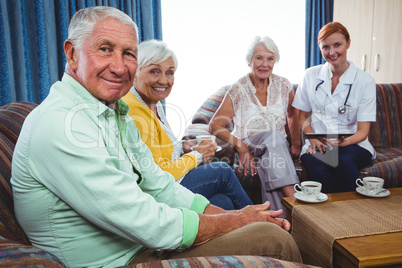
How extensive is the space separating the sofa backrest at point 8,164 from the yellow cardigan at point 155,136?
44cm

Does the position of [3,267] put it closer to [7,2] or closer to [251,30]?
[7,2]

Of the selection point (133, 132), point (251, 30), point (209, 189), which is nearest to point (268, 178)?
point (209, 189)

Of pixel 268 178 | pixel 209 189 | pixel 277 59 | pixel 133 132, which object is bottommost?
pixel 268 178

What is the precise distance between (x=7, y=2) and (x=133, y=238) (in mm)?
2137

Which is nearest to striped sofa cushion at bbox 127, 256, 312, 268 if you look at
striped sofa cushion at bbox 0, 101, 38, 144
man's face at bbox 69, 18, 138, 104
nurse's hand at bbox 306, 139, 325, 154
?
man's face at bbox 69, 18, 138, 104

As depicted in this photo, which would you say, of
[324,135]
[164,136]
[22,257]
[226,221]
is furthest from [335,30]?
[22,257]

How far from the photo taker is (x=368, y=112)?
214 centimetres

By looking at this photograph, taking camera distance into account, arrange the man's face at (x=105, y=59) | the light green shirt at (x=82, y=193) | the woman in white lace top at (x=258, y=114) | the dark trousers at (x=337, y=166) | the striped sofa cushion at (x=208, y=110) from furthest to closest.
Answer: the striped sofa cushion at (x=208, y=110) → the woman in white lace top at (x=258, y=114) → the dark trousers at (x=337, y=166) → the man's face at (x=105, y=59) → the light green shirt at (x=82, y=193)

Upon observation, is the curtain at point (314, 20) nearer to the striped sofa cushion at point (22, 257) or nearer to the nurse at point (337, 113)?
the nurse at point (337, 113)

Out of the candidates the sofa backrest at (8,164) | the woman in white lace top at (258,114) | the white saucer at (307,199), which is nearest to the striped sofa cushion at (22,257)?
the sofa backrest at (8,164)

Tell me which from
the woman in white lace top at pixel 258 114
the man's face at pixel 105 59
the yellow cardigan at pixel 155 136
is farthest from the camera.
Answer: the woman in white lace top at pixel 258 114

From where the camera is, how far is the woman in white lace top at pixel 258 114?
209 centimetres

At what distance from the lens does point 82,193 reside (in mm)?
675

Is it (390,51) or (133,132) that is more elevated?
(390,51)
